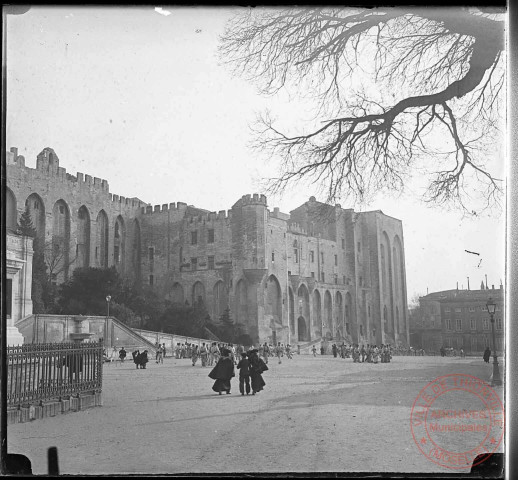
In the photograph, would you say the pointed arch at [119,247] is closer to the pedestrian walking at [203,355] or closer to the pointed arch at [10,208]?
the pedestrian walking at [203,355]

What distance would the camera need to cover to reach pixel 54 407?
18.1ft

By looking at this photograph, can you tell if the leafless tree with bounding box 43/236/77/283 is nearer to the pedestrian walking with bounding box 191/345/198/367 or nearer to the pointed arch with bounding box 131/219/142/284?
the pointed arch with bounding box 131/219/142/284

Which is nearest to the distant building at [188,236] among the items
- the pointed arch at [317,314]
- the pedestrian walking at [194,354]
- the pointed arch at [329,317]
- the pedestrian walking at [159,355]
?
the pedestrian walking at [194,354]

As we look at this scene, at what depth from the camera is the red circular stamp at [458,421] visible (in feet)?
12.6

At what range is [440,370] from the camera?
459 centimetres

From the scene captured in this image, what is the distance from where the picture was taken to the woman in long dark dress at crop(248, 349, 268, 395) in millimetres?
6328

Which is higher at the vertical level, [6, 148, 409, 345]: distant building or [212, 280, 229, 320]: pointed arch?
[6, 148, 409, 345]: distant building

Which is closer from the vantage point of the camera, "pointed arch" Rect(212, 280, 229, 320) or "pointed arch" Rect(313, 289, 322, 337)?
"pointed arch" Rect(212, 280, 229, 320)

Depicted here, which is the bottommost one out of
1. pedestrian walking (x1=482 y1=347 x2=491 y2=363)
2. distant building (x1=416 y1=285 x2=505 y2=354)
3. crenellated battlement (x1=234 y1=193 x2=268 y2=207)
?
pedestrian walking (x1=482 y1=347 x2=491 y2=363)

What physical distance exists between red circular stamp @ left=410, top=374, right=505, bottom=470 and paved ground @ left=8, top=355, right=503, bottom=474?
0.08 m

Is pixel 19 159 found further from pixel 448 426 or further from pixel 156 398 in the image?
pixel 448 426

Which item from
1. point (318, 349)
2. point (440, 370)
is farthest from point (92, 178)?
point (318, 349)

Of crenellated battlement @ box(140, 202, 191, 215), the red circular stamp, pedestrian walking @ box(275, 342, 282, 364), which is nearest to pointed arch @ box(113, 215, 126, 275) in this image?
crenellated battlement @ box(140, 202, 191, 215)

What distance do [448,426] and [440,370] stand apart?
640 mm
